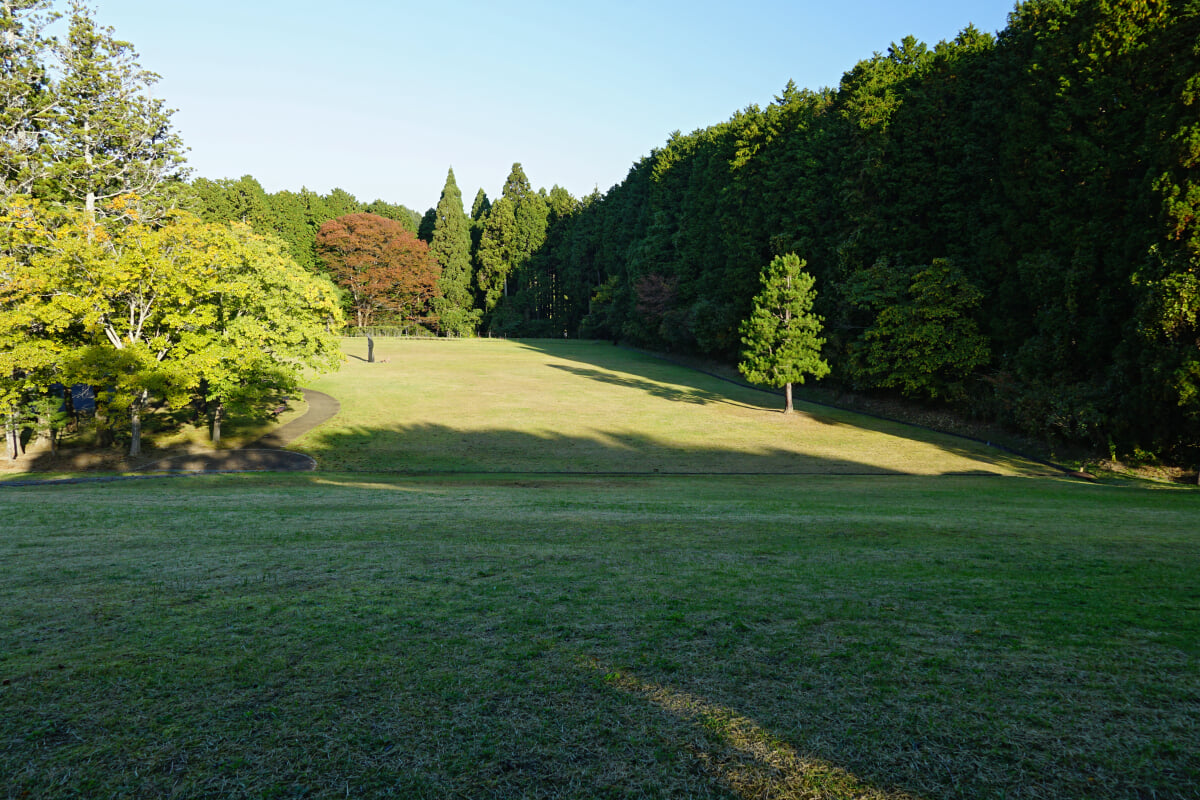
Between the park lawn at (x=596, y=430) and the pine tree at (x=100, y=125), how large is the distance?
13874 millimetres

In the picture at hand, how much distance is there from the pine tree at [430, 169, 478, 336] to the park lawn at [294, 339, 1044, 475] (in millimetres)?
33248

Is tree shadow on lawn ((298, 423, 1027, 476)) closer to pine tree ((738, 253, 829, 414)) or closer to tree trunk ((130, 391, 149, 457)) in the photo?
tree trunk ((130, 391, 149, 457))

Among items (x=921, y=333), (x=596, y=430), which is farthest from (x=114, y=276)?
(x=921, y=333)

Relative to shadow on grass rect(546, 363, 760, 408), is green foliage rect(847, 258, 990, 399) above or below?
above

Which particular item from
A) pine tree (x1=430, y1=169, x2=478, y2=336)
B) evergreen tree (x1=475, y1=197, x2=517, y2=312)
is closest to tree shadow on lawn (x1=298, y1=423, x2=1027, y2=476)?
pine tree (x1=430, y1=169, x2=478, y2=336)

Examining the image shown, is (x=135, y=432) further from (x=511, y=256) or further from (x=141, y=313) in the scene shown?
(x=511, y=256)

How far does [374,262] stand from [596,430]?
172ft

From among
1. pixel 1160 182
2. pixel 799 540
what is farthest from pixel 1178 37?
pixel 799 540

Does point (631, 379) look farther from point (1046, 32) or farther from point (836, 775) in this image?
point (836, 775)

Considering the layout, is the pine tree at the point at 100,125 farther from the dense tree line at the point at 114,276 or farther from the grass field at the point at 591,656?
the grass field at the point at 591,656

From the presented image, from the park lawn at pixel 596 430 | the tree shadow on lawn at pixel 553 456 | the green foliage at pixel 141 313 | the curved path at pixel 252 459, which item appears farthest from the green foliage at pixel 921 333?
the green foliage at pixel 141 313

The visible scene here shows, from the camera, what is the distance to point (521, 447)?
2586 cm

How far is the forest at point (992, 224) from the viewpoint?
20.5 meters

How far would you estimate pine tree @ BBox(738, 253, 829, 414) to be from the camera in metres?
33.8
